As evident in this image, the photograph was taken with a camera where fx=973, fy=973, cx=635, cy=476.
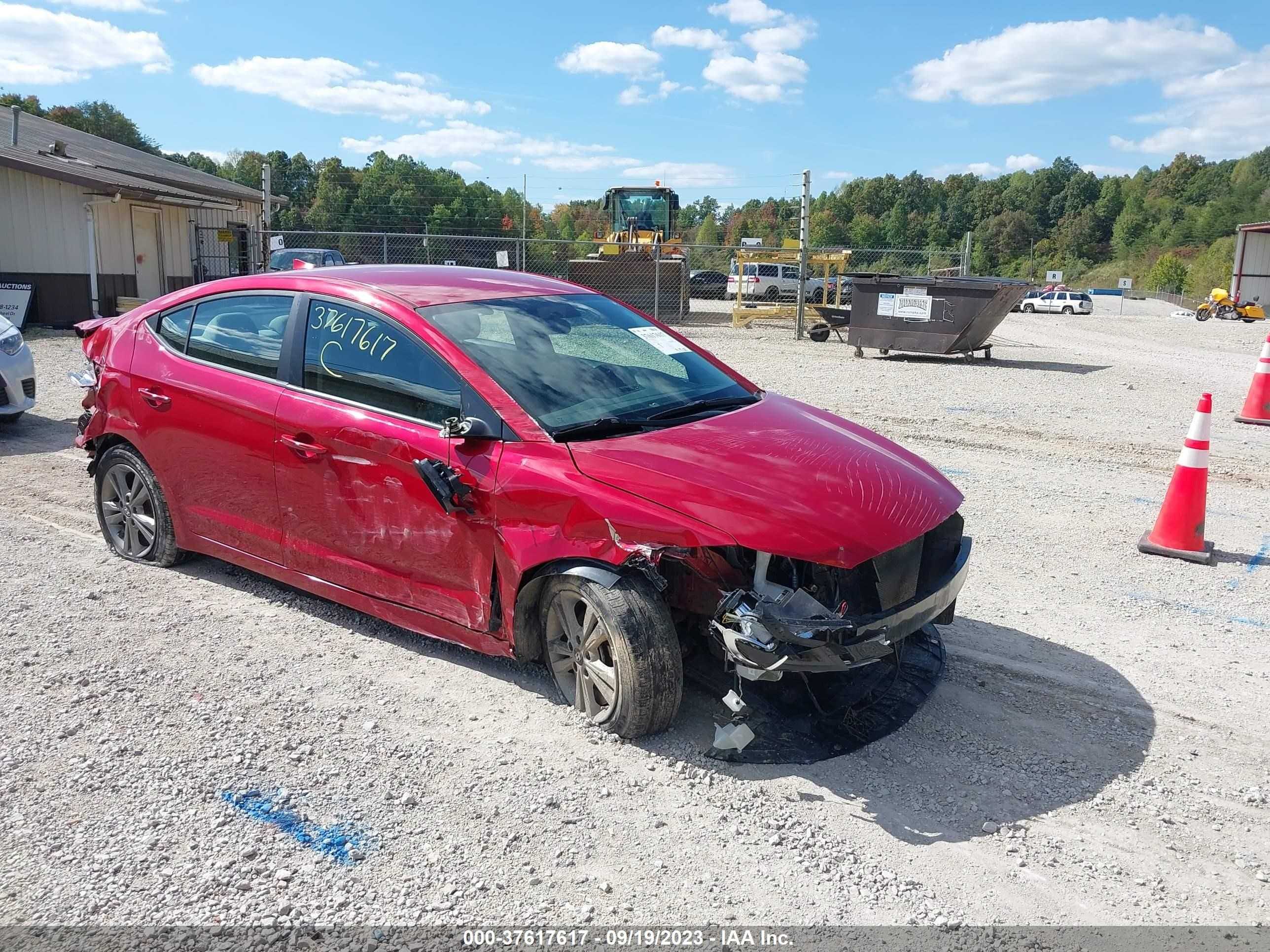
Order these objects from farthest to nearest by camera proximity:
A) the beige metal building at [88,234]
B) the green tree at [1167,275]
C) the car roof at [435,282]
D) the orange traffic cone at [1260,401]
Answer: the green tree at [1167,275] → the beige metal building at [88,234] → the orange traffic cone at [1260,401] → the car roof at [435,282]

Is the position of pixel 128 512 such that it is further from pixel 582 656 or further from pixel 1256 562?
pixel 1256 562

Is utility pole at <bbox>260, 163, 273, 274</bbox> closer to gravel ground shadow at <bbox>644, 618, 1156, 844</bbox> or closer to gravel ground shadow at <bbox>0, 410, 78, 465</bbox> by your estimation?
gravel ground shadow at <bbox>0, 410, 78, 465</bbox>

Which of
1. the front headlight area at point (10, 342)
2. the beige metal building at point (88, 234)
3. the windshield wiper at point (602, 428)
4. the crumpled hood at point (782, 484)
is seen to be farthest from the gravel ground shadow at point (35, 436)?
the beige metal building at point (88, 234)

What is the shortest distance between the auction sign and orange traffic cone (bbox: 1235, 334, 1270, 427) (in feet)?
62.2

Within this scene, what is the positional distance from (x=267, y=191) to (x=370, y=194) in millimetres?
14980

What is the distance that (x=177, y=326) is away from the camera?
4945 mm

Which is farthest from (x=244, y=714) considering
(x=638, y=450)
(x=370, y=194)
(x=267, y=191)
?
(x=370, y=194)

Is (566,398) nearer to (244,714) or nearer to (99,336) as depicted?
(244,714)

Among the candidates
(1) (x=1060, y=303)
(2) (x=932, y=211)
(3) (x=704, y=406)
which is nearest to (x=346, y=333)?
(3) (x=704, y=406)

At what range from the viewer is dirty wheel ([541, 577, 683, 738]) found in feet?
10.9

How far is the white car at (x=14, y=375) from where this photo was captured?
838cm

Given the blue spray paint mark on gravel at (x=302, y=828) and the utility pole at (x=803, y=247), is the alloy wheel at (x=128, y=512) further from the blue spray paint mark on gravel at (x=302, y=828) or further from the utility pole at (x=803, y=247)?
the utility pole at (x=803, y=247)

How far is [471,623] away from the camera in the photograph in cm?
377

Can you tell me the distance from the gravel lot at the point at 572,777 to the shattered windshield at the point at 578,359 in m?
1.18
